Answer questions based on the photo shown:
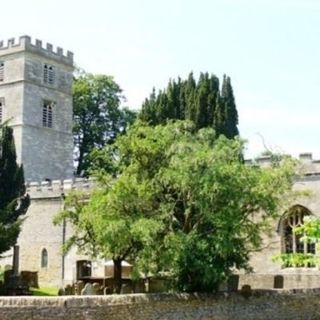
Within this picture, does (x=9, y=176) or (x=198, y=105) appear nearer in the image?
(x=9, y=176)

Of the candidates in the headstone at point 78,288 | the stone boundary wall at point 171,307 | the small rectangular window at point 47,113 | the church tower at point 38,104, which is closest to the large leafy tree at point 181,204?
the stone boundary wall at point 171,307

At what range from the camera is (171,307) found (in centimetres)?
1625

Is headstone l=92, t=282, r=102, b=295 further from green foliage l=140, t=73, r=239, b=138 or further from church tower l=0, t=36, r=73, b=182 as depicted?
church tower l=0, t=36, r=73, b=182

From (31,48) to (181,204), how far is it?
2420 centimetres

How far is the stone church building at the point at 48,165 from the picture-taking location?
85.8 ft

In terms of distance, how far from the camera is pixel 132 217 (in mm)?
16969

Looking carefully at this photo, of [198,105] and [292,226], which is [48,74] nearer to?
[198,105]

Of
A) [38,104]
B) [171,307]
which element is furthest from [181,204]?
[38,104]

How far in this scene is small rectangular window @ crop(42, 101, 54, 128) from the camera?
4058 centimetres

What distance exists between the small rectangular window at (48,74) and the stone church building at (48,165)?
0.04ft

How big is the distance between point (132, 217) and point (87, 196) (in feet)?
11.8

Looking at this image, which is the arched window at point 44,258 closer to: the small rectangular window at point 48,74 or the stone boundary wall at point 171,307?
the small rectangular window at point 48,74

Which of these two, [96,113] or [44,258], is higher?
[96,113]

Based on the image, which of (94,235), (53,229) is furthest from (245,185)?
(53,229)
